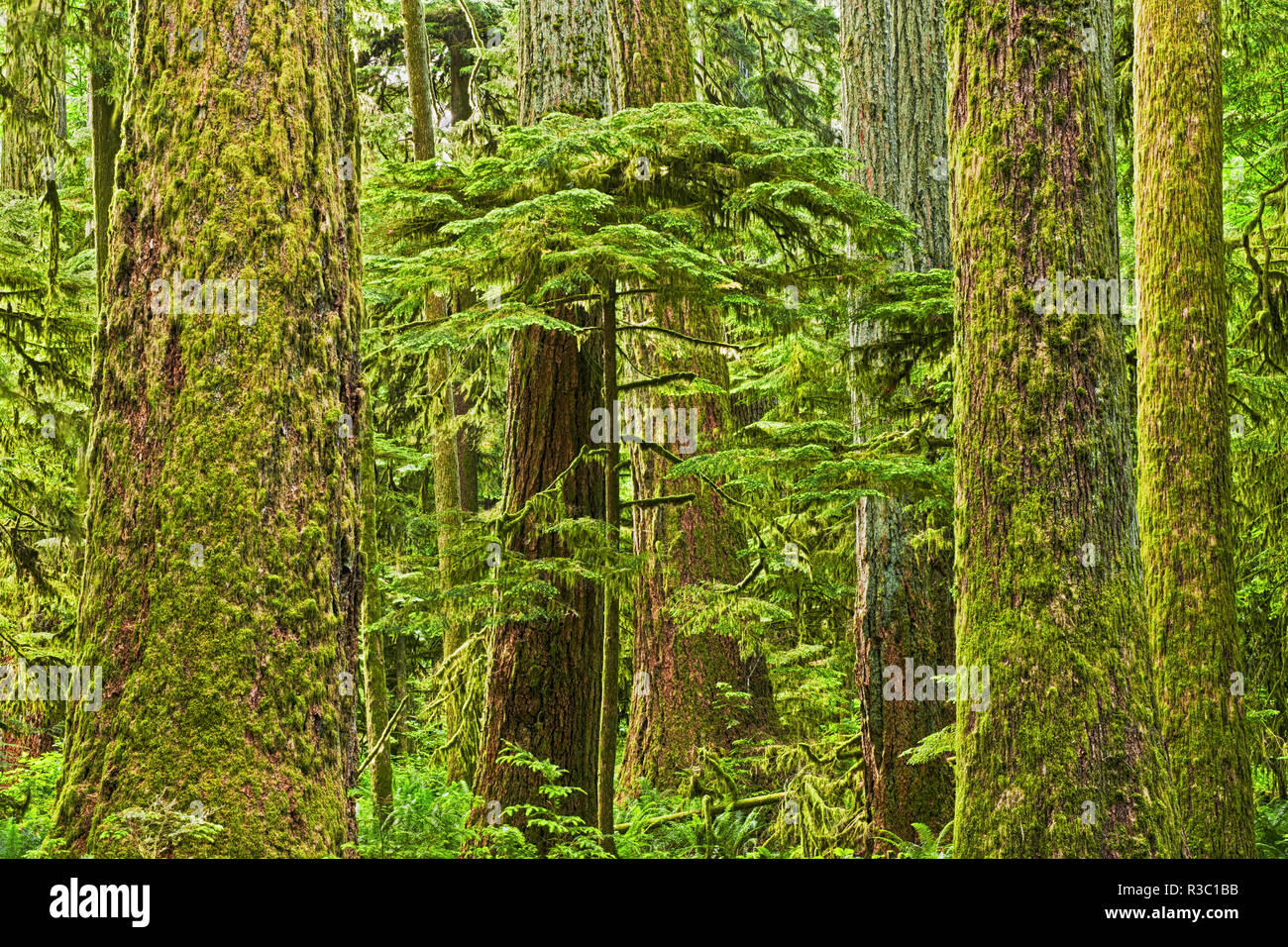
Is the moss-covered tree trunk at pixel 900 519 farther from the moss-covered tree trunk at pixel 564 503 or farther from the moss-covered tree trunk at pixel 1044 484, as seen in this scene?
the moss-covered tree trunk at pixel 1044 484

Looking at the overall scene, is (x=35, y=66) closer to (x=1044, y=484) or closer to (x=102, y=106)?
(x=102, y=106)

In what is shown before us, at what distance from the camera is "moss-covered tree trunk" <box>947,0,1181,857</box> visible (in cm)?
482

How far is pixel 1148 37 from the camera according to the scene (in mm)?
8266

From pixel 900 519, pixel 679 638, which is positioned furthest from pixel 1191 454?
pixel 679 638

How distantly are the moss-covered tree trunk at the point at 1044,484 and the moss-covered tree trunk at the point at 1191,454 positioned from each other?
2.97 metres

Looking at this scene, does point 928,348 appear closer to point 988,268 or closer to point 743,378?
point 988,268

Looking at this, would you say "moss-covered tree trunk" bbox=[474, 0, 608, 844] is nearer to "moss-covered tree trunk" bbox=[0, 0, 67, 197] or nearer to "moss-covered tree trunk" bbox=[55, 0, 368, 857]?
"moss-covered tree trunk" bbox=[55, 0, 368, 857]

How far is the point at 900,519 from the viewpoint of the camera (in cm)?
830

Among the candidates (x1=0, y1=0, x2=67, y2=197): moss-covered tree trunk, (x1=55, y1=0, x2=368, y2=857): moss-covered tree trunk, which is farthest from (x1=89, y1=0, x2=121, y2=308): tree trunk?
(x1=55, y1=0, x2=368, y2=857): moss-covered tree trunk

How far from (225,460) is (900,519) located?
574 centimetres

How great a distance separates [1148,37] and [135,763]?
27.5 ft

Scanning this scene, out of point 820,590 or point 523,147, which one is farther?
point 820,590
